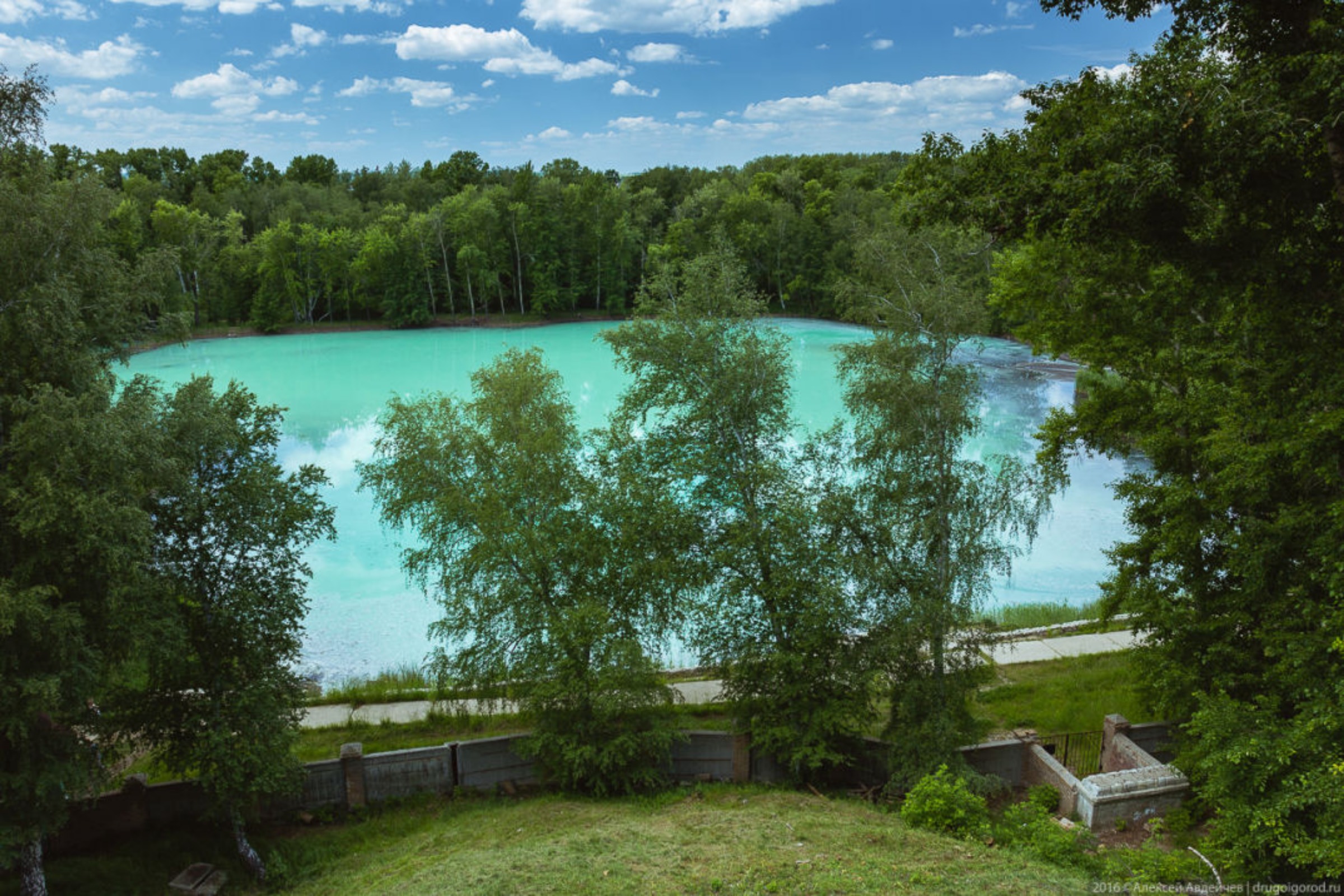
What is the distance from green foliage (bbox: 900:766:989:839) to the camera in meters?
11.2

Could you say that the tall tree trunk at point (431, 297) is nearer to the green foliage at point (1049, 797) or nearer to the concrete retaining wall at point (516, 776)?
the concrete retaining wall at point (516, 776)

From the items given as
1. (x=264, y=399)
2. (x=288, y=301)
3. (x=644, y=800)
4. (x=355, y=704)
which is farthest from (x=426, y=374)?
(x=644, y=800)

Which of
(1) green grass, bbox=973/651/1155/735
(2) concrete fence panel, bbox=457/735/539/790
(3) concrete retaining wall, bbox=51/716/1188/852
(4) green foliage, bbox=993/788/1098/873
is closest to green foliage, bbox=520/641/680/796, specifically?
(2) concrete fence panel, bbox=457/735/539/790

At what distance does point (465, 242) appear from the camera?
6650cm

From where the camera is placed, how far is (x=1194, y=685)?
44.6ft

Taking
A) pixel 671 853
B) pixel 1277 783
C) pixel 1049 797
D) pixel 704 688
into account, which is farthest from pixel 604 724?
pixel 1277 783

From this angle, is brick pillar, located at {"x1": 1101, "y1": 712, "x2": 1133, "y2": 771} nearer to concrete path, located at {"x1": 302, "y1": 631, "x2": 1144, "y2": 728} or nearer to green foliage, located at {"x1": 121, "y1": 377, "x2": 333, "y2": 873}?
concrete path, located at {"x1": 302, "y1": 631, "x2": 1144, "y2": 728}

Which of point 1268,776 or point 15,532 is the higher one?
point 15,532

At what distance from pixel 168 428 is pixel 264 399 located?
3672 cm

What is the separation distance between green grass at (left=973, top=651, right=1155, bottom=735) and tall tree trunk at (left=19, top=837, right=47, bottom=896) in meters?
13.4

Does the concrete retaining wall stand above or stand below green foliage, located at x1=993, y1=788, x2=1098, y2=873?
below

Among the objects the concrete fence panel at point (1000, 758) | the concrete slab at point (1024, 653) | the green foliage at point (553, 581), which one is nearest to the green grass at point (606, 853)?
the green foliage at point (553, 581)

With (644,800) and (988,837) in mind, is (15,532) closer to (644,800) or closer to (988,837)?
(644,800)

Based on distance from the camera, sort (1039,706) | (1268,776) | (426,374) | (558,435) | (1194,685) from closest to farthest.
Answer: (1268,776) < (1194,685) < (558,435) < (1039,706) < (426,374)
